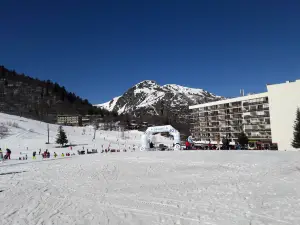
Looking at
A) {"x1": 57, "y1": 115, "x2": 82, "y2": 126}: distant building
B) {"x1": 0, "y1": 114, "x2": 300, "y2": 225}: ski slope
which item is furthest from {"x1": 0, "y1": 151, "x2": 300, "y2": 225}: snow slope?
{"x1": 57, "y1": 115, "x2": 82, "y2": 126}: distant building

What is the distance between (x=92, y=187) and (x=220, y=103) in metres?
69.8

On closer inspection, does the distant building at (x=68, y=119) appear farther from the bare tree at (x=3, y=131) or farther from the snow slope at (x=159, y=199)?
the snow slope at (x=159, y=199)

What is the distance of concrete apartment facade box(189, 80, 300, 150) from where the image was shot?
52875 millimetres

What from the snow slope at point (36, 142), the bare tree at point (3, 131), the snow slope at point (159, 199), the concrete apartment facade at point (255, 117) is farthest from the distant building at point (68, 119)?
the snow slope at point (159, 199)

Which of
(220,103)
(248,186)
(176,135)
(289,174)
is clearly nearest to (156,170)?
(248,186)

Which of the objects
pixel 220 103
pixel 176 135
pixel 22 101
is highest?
pixel 22 101

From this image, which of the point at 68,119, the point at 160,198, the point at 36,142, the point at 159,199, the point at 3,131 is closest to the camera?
the point at 159,199

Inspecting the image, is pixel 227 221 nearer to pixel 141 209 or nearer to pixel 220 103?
pixel 141 209

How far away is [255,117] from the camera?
64.6 metres

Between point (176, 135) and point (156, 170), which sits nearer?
point (156, 170)

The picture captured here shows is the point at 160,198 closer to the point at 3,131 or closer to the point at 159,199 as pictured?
the point at 159,199

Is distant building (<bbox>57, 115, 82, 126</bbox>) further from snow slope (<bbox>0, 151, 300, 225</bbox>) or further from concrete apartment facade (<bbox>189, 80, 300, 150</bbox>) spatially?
A: snow slope (<bbox>0, 151, 300, 225</bbox>)

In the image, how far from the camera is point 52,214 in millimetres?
8891

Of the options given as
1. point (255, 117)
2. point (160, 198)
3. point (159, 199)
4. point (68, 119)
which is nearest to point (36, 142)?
point (255, 117)
